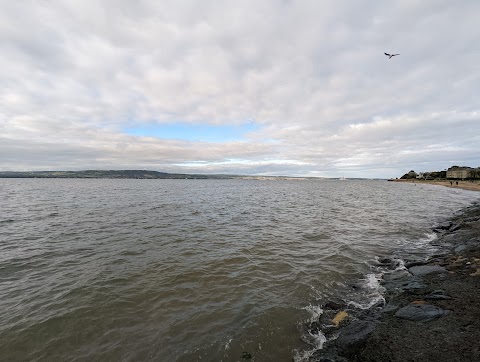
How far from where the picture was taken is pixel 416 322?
673 centimetres

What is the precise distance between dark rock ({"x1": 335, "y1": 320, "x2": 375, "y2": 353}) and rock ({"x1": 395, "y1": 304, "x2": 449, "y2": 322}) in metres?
1.05

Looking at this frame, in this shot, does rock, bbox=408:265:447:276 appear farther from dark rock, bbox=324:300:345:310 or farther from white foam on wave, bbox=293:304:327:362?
white foam on wave, bbox=293:304:327:362

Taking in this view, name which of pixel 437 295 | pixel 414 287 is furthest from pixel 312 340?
pixel 414 287

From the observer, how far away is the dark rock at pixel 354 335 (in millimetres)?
6305

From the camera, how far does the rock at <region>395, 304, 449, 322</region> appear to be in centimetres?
685

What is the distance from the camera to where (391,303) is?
27.8 feet

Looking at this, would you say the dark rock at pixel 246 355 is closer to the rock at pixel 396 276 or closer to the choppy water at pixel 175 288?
the choppy water at pixel 175 288

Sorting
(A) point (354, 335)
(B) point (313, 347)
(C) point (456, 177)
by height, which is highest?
(C) point (456, 177)

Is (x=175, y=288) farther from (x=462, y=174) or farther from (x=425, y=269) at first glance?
(x=462, y=174)

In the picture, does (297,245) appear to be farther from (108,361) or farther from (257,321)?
(108,361)

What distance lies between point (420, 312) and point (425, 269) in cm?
540

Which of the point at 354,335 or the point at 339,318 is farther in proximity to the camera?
the point at 339,318

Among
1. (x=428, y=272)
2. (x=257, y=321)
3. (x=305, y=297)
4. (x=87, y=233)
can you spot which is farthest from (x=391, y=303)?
(x=87, y=233)

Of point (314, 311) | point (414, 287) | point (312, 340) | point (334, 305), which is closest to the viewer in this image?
point (312, 340)
